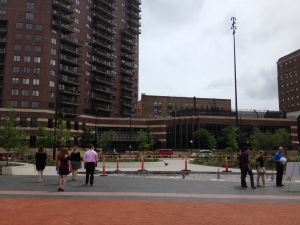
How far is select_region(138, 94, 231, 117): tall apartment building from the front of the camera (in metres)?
108

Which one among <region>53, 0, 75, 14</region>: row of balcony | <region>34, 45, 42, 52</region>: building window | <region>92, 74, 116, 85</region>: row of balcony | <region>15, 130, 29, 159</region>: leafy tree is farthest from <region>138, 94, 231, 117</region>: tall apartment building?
<region>15, 130, 29, 159</region>: leafy tree

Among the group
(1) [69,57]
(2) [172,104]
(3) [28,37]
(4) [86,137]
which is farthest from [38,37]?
(2) [172,104]

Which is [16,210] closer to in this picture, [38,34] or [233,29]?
[233,29]

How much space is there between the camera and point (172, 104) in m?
111

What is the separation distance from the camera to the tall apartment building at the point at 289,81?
107 m

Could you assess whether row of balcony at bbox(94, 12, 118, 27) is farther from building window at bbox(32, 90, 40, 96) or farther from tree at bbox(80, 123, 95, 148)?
tree at bbox(80, 123, 95, 148)

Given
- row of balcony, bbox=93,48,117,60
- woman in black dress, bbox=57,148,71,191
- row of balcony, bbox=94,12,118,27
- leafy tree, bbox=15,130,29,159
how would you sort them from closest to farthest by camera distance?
1. woman in black dress, bbox=57,148,71,191
2. leafy tree, bbox=15,130,29,159
3. row of balcony, bbox=93,48,117,60
4. row of balcony, bbox=94,12,118,27

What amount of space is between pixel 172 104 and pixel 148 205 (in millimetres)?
102510

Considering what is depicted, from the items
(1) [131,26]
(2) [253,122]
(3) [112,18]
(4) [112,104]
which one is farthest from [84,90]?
(2) [253,122]

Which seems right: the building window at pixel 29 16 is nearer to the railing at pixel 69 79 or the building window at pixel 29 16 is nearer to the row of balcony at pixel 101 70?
the railing at pixel 69 79

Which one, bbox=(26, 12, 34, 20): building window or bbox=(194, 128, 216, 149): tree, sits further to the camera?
bbox=(194, 128, 216, 149): tree

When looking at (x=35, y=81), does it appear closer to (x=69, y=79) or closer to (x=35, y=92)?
(x=35, y=92)

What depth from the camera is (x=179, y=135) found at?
77.2 metres

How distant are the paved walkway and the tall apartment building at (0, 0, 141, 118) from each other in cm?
4473
